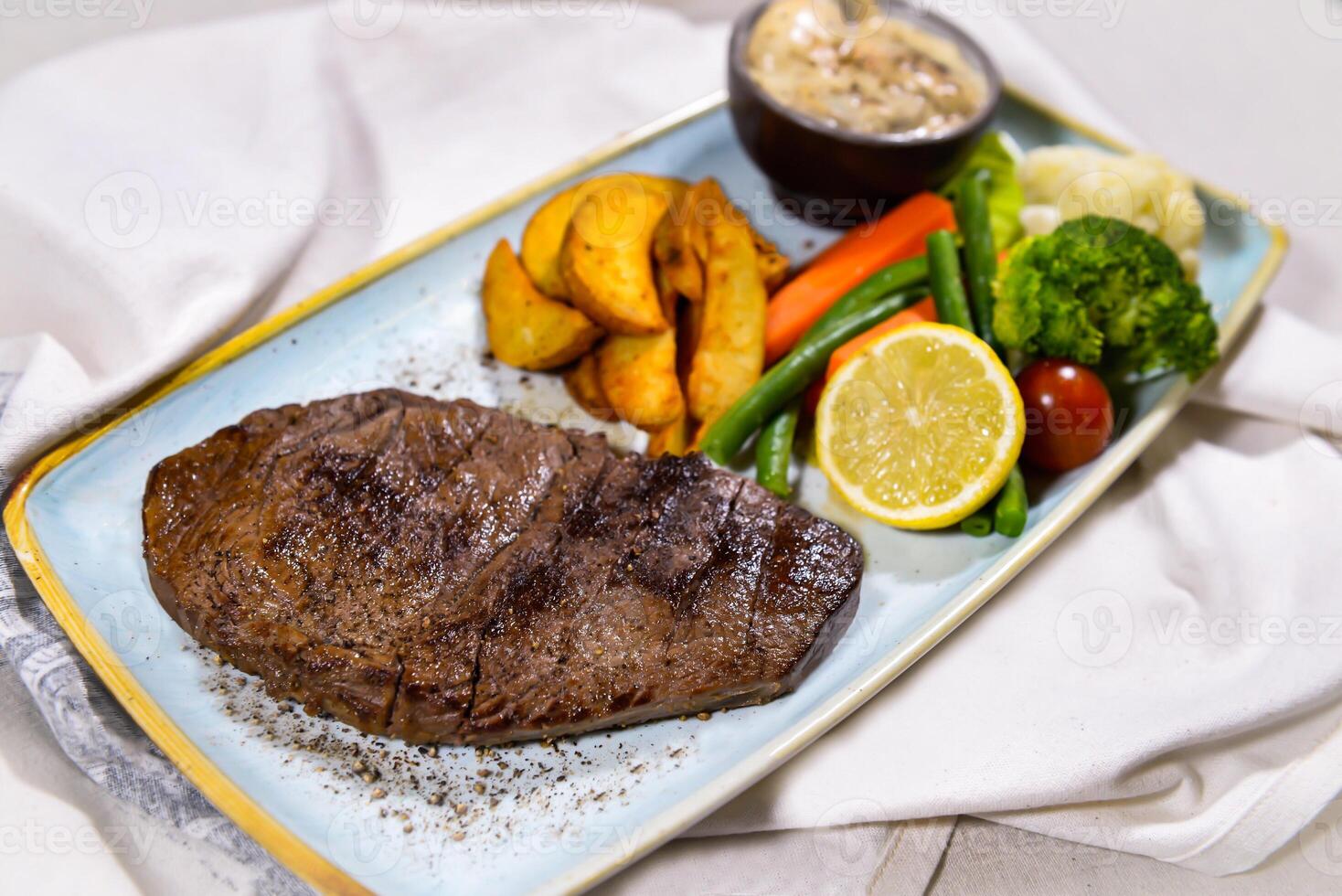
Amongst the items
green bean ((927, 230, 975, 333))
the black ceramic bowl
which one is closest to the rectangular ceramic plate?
green bean ((927, 230, 975, 333))

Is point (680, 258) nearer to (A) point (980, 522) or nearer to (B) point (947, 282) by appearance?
(B) point (947, 282)

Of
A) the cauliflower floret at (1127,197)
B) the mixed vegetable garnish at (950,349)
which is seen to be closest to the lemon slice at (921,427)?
the mixed vegetable garnish at (950,349)

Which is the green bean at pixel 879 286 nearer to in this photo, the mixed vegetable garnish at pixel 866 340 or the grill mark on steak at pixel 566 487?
the mixed vegetable garnish at pixel 866 340

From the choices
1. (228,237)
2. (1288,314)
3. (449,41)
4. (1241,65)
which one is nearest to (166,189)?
(228,237)

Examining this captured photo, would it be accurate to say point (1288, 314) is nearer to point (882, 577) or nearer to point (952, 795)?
point (882, 577)

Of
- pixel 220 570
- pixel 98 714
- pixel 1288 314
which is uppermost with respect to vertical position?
pixel 220 570

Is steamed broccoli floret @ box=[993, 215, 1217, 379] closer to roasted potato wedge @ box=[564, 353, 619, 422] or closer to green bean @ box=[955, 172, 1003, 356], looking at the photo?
green bean @ box=[955, 172, 1003, 356]
